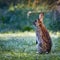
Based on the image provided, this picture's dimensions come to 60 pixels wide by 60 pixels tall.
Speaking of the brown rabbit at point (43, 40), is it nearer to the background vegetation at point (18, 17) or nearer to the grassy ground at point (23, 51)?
the grassy ground at point (23, 51)

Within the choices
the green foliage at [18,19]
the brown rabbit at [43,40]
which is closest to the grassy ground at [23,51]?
the brown rabbit at [43,40]

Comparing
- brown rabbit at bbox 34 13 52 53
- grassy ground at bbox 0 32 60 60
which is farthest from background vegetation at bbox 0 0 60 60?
brown rabbit at bbox 34 13 52 53

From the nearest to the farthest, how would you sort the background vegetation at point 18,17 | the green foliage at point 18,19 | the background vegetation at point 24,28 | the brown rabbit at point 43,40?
the background vegetation at point 24,28 → the brown rabbit at point 43,40 → the background vegetation at point 18,17 → the green foliage at point 18,19

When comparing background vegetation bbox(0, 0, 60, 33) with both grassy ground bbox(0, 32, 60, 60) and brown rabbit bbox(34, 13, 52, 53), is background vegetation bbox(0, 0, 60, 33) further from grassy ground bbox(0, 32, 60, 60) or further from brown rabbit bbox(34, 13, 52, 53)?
brown rabbit bbox(34, 13, 52, 53)

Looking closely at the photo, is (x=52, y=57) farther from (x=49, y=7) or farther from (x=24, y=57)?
(x=49, y=7)

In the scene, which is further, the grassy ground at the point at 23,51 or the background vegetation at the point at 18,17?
the background vegetation at the point at 18,17

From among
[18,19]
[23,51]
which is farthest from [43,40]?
[18,19]

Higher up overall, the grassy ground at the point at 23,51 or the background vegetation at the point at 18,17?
the background vegetation at the point at 18,17

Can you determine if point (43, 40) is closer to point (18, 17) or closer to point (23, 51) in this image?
point (23, 51)

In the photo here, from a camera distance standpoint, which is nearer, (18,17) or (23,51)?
(23,51)

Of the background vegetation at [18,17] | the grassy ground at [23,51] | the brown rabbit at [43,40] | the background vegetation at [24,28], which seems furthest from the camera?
the background vegetation at [18,17]

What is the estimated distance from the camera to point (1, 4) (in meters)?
22.1

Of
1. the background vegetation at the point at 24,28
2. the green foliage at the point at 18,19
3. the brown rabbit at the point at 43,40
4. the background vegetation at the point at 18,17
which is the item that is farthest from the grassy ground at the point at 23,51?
the green foliage at the point at 18,19

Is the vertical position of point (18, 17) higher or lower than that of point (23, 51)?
higher
